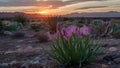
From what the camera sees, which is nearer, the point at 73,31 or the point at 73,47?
the point at 73,31

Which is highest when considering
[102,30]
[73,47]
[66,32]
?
[66,32]

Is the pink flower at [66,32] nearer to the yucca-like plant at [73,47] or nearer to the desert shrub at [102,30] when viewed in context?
the yucca-like plant at [73,47]

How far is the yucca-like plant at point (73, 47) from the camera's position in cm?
1099

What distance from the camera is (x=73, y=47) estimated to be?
11094 mm

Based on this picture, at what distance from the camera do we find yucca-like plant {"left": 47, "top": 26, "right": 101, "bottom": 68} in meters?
11.0

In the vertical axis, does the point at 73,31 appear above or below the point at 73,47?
above

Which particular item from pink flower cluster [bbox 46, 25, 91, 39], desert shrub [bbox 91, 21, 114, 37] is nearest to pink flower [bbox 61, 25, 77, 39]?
pink flower cluster [bbox 46, 25, 91, 39]

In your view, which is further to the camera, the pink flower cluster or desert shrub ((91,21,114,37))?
desert shrub ((91,21,114,37))

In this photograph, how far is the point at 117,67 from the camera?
37.1 ft

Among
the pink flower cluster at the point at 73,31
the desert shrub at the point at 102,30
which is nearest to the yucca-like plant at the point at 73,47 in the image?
the pink flower cluster at the point at 73,31

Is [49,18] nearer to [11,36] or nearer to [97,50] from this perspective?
[11,36]

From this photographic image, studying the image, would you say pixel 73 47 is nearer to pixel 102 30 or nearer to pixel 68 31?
pixel 68 31

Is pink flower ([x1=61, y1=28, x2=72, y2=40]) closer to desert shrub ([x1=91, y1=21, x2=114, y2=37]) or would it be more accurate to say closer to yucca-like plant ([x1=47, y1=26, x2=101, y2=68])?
yucca-like plant ([x1=47, y1=26, x2=101, y2=68])

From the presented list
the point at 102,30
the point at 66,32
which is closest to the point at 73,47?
the point at 66,32
